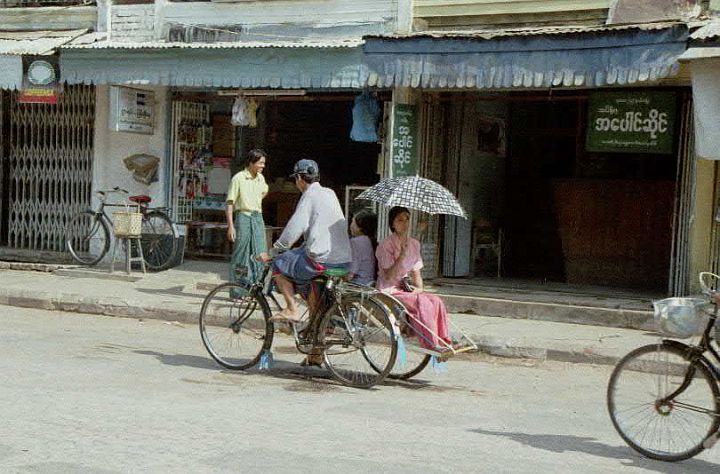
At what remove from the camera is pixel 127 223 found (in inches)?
593

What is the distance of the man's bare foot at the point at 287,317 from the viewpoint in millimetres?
9094

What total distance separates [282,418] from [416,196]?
95.2 inches

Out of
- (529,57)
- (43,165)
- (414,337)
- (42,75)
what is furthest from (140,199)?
(414,337)

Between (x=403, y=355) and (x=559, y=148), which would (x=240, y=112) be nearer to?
(x=559, y=148)

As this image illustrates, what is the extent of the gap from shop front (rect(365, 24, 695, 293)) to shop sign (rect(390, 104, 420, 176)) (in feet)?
1.31

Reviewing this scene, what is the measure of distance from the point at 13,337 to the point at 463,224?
22.8 ft

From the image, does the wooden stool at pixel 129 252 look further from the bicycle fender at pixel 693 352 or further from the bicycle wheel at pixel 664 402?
the bicycle fender at pixel 693 352

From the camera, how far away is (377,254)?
363 inches

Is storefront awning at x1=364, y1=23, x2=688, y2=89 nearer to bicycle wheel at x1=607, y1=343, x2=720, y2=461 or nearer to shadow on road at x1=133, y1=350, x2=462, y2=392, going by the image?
shadow on road at x1=133, y1=350, x2=462, y2=392

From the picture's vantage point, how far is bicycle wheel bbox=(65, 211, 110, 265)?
1681 centimetres

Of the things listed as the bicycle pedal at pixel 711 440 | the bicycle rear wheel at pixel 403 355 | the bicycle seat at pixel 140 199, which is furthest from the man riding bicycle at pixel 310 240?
the bicycle seat at pixel 140 199

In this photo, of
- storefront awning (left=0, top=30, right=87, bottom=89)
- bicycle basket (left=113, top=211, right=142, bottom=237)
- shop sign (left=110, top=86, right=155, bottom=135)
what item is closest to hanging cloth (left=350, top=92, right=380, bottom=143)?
bicycle basket (left=113, top=211, right=142, bottom=237)

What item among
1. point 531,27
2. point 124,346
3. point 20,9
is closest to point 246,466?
point 124,346

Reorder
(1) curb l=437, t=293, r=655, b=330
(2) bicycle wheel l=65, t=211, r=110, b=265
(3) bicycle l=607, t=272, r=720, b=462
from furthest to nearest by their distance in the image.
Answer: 1. (2) bicycle wheel l=65, t=211, r=110, b=265
2. (1) curb l=437, t=293, r=655, b=330
3. (3) bicycle l=607, t=272, r=720, b=462
